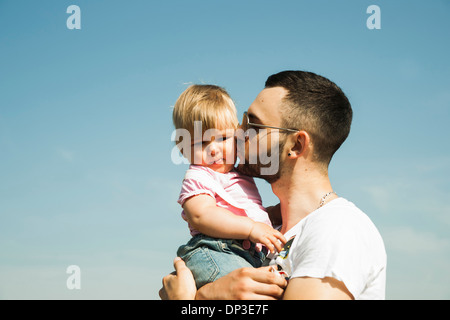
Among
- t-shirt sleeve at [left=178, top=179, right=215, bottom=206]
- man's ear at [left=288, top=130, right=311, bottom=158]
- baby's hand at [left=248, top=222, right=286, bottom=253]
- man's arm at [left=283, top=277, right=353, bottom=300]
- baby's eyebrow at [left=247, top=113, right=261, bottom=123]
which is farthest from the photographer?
baby's eyebrow at [left=247, top=113, right=261, bottom=123]

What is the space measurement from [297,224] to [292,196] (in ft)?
1.46

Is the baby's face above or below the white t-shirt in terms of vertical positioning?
above

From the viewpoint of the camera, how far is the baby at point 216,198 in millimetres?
3756

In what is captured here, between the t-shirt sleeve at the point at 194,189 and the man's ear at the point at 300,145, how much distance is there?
822 millimetres

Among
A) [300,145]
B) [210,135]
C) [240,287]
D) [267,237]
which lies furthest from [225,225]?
[300,145]

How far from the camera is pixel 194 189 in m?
4.00

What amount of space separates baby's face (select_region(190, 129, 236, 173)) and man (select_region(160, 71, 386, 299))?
173mm

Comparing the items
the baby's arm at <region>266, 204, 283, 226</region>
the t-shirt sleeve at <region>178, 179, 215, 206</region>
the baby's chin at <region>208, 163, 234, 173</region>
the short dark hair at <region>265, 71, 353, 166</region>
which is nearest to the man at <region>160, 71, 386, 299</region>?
the short dark hair at <region>265, 71, 353, 166</region>

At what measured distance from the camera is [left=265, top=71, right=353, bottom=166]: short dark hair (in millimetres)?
4164

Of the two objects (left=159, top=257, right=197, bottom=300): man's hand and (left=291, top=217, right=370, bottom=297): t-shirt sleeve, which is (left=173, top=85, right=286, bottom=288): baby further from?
(left=291, top=217, right=370, bottom=297): t-shirt sleeve

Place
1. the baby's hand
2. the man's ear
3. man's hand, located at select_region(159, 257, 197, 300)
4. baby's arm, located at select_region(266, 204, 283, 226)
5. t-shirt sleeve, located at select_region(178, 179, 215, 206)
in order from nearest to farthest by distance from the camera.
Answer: the baby's hand < man's hand, located at select_region(159, 257, 197, 300) < t-shirt sleeve, located at select_region(178, 179, 215, 206) < the man's ear < baby's arm, located at select_region(266, 204, 283, 226)
